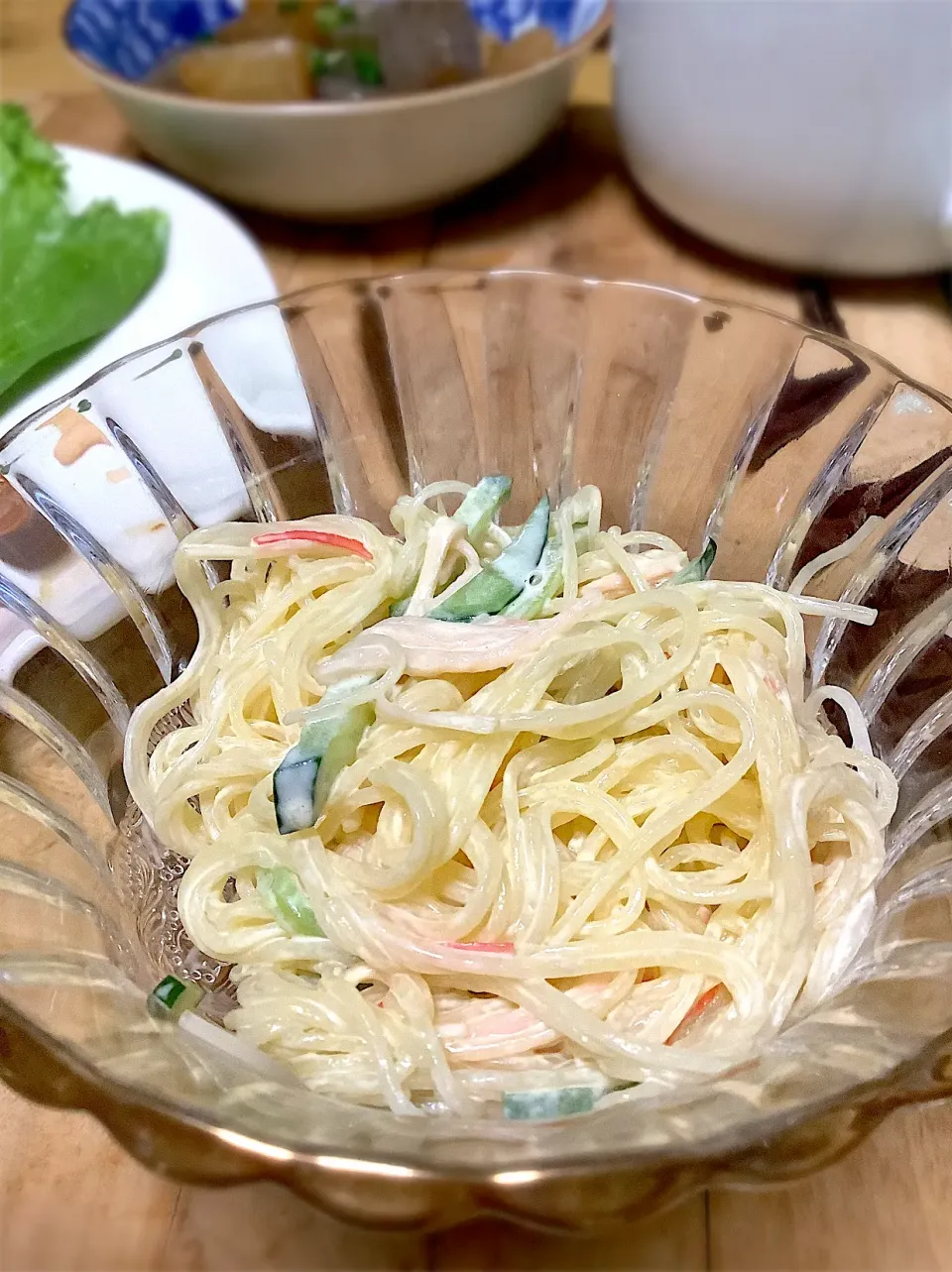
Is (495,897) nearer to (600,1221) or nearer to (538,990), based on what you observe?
(538,990)

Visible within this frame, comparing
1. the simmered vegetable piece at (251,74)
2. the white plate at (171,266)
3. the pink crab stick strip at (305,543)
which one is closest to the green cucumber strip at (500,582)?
the pink crab stick strip at (305,543)

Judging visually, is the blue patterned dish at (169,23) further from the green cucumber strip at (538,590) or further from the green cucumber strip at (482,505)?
the green cucumber strip at (538,590)

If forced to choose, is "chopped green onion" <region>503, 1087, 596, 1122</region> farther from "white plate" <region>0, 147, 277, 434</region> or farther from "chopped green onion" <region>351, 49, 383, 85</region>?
"chopped green onion" <region>351, 49, 383, 85</region>

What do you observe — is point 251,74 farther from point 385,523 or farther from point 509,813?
→ point 509,813

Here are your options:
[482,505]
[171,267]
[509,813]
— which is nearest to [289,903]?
[509,813]

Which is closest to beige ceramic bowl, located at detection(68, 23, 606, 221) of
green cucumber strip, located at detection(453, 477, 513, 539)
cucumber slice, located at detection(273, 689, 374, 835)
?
green cucumber strip, located at detection(453, 477, 513, 539)
